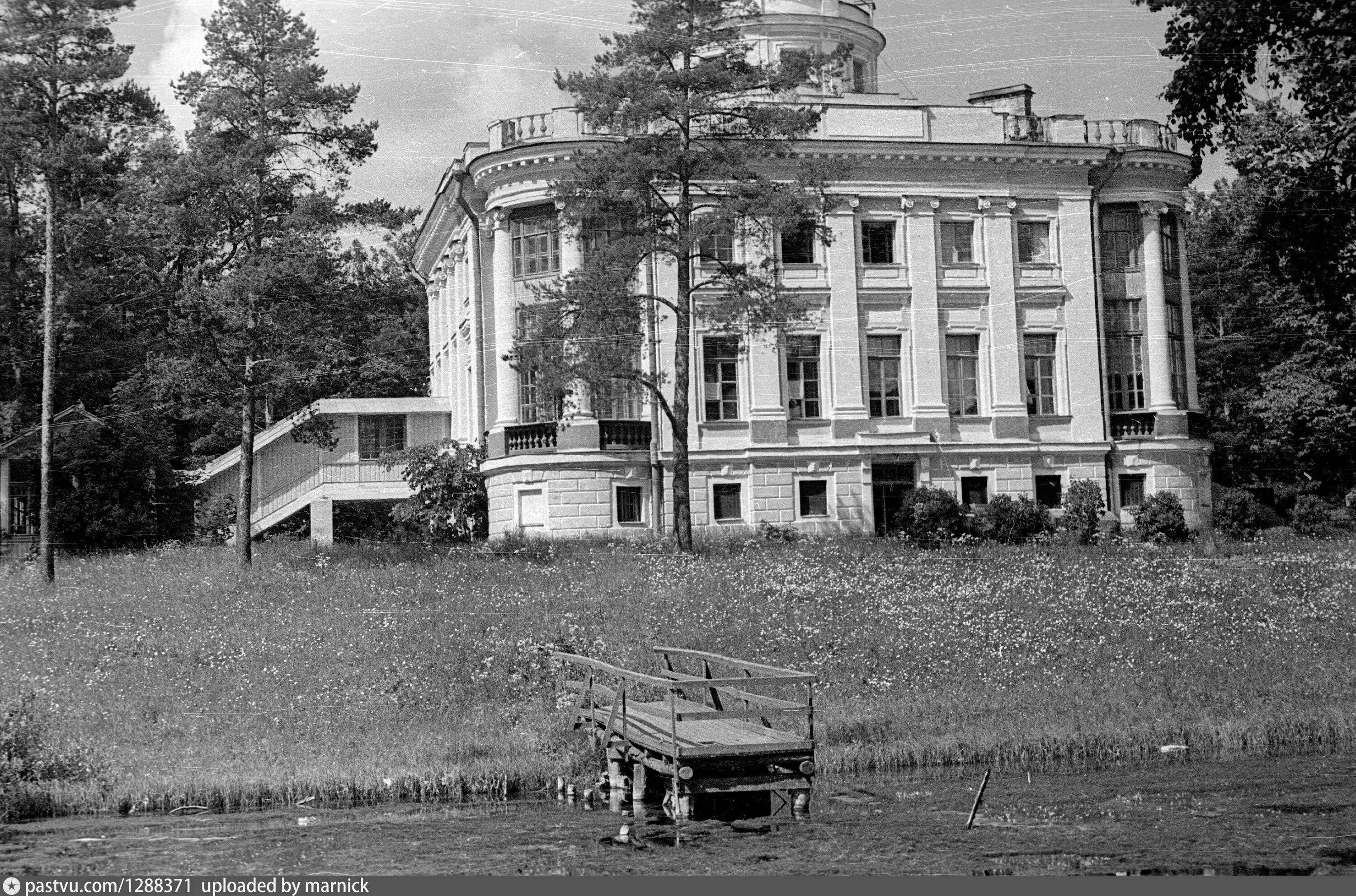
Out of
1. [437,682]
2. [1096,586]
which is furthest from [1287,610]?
[437,682]

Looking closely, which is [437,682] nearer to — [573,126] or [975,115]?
[573,126]

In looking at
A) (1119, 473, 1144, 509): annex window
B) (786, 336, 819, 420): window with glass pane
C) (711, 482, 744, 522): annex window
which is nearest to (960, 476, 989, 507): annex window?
(1119, 473, 1144, 509): annex window

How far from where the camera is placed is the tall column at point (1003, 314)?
44781 mm

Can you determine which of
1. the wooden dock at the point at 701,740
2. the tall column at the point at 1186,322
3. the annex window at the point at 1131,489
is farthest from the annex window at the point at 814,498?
the wooden dock at the point at 701,740

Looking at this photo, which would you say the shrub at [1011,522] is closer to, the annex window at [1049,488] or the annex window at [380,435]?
the annex window at [1049,488]

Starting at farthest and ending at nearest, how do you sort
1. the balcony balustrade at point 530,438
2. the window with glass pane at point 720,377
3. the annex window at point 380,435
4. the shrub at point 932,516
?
the annex window at point 380,435 → the window with glass pane at point 720,377 → the balcony balustrade at point 530,438 → the shrub at point 932,516

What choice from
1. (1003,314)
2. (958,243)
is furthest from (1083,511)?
(958,243)

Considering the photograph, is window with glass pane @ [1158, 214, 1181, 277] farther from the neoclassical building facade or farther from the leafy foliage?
the leafy foliage

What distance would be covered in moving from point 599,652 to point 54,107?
25.7 meters

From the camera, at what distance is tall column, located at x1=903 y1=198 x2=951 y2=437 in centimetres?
4419

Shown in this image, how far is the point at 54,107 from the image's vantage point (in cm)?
4075

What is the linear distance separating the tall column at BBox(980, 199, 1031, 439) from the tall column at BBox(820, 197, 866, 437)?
431cm

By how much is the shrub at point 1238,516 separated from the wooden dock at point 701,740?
25747mm

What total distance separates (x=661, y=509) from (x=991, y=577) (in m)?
12.5
